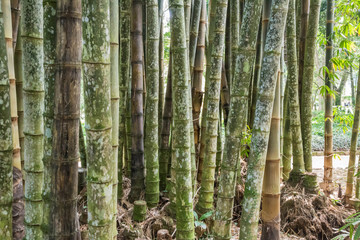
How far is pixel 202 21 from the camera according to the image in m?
3.55

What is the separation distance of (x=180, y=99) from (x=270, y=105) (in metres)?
0.53

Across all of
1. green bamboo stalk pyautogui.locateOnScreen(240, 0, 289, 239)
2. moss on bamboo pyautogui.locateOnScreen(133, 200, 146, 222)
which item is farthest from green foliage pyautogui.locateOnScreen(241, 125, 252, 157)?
green bamboo stalk pyautogui.locateOnScreen(240, 0, 289, 239)

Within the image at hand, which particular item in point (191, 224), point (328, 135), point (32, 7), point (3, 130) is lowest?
point (191, 224)

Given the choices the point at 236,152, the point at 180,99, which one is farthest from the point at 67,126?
the point at 236,152

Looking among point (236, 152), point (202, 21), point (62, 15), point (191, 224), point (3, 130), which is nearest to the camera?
point (62, 15)

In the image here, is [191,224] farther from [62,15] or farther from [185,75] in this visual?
[62,15]

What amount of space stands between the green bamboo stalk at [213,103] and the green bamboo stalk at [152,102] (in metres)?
0.41

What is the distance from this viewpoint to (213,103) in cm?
267

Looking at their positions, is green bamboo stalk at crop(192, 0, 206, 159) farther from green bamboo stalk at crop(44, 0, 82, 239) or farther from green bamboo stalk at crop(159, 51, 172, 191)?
green bamboo stalk at crop(44, 0, 82, 239)

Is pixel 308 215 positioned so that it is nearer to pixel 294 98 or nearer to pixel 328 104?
pixel 294 98

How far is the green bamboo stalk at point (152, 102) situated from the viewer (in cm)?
251

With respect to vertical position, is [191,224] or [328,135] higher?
[328,135]

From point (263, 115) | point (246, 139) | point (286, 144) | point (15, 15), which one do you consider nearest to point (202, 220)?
point (246, 139)

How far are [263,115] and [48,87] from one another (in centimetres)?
106
